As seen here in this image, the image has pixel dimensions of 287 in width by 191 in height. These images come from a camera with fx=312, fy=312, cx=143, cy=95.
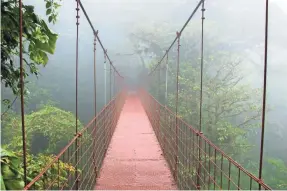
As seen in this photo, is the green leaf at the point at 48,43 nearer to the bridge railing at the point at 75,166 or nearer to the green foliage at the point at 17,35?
the green foliage at the point at 17,35

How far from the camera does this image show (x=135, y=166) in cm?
281

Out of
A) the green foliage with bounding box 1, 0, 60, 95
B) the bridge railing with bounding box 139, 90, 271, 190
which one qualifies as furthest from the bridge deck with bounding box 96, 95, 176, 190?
the green foliage with bounding box 1, 0, 60, 95

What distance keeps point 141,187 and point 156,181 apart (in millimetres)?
175

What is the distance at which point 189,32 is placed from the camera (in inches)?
427

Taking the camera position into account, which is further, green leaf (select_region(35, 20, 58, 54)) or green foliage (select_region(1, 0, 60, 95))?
green leaf (select_region(35, 20, 58, 54))

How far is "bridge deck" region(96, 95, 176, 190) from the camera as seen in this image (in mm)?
2357

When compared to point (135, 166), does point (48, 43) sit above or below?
above

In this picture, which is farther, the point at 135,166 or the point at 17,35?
the point at 135,166

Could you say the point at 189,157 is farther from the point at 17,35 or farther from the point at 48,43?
the point at 17,35

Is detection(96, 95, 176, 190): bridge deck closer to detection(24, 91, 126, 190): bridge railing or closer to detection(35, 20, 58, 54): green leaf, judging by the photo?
detection(24, 91, 126, 190): bridge railing

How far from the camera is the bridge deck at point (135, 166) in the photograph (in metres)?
2.36

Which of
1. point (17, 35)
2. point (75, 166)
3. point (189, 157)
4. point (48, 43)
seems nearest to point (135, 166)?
point (189, 157)

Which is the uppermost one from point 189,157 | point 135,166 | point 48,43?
point 48,43

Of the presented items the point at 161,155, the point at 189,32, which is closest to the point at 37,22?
the point at 161,155
